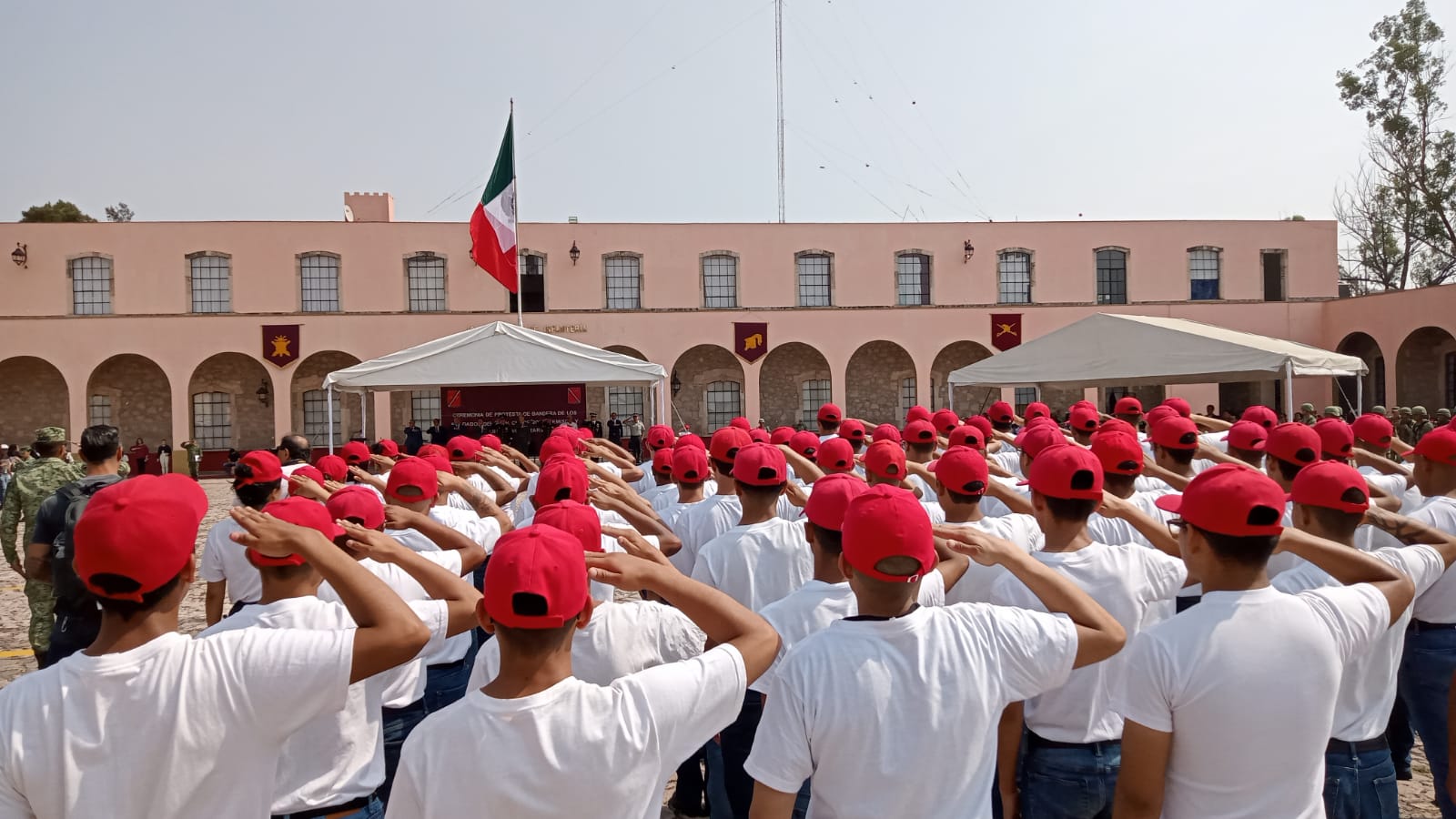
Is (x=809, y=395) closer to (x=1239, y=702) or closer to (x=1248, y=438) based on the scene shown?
(x=1248, y=438)

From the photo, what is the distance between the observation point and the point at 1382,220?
111ft

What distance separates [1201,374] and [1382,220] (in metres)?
29.6

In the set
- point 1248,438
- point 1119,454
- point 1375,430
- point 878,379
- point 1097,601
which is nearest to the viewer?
point 1097,601

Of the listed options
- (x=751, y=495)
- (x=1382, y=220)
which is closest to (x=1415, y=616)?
(x=751, y=495)

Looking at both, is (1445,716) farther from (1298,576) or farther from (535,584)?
(535,584)

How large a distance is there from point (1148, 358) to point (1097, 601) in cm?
979

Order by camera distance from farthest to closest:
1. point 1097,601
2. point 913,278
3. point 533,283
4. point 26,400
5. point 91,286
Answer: point 913,278 → point 533,283 → point 26,400 → point 91,286 → point 1097,601

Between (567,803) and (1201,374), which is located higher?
(1201,374)

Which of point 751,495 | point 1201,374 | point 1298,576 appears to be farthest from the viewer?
point 1201,374

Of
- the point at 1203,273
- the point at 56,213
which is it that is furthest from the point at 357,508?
the point at 56,213

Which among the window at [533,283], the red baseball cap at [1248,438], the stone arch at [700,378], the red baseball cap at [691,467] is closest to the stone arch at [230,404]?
the window at [533,283]

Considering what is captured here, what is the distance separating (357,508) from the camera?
3172mm

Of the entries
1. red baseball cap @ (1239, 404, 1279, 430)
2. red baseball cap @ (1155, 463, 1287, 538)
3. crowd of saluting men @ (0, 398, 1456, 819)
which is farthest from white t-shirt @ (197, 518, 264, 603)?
red baseball cap @ (1239, 404, 1279, 430)

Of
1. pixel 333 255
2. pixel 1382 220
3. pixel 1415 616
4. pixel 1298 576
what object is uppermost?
pixel 1382 220
